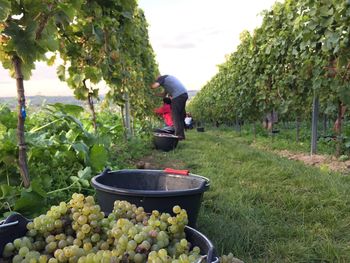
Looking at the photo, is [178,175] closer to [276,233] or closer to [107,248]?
[276,233]

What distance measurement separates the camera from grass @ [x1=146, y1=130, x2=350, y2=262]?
223cm

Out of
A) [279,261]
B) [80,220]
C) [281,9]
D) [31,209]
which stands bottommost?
[279,261]

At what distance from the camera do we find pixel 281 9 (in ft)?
26.9

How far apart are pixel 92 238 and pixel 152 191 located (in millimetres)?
761

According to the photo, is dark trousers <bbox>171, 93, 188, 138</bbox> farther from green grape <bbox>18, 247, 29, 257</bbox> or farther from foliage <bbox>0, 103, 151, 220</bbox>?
green grape <bbox>18, 247, 29, 257</bbox>

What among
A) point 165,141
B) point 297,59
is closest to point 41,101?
point 165,141

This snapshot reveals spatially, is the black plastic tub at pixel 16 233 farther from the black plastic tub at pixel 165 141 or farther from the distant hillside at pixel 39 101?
the black plastic tub at pixel 165 141

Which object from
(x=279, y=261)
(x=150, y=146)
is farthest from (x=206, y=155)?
(x=279, y=261)

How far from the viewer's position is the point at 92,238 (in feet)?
3.49

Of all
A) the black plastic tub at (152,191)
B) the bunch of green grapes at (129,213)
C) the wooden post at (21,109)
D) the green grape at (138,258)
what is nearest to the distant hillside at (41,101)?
the wooden post at (21,109)

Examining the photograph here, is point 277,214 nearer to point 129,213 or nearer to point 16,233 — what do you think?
point 129,213

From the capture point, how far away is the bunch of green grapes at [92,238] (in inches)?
37.2

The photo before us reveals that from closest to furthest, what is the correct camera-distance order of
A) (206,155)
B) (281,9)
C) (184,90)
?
(206,155) → (184,90) → (281,9)

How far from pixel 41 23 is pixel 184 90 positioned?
228 inches
